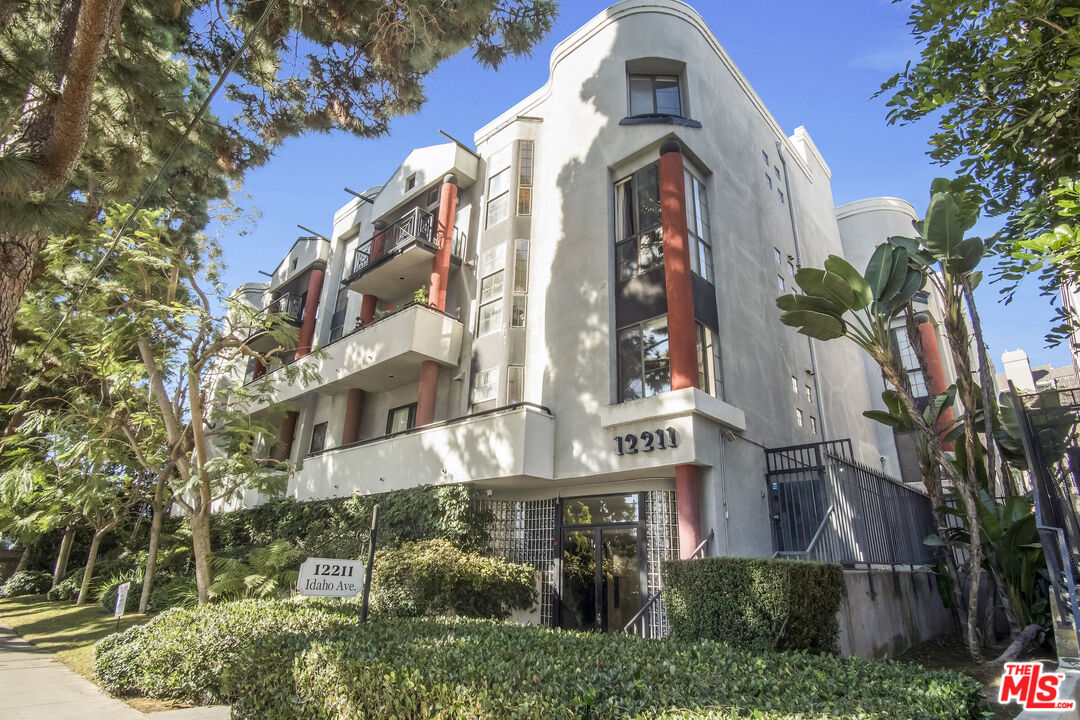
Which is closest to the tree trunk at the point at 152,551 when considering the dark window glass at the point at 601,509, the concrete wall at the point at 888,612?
the dark window glass at the point at 601,509

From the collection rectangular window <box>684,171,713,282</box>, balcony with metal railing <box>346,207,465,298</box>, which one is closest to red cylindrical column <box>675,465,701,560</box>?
rectangular window <box>684,171,713,282</box>

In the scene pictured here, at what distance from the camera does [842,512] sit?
35.6 feet

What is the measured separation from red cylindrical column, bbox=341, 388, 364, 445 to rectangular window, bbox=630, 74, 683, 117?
42.9 feet

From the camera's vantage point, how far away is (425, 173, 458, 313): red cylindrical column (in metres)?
17.9

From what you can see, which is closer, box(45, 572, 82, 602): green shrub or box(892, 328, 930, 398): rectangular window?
box(892, 328, 930, 398): rectangular window

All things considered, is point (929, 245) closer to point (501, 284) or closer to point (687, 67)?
point (687, 67)

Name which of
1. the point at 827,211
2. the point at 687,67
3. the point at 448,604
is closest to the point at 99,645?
the point at 448,604

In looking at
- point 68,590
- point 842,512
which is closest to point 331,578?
point 842,512

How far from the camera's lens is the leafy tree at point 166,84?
5.73m

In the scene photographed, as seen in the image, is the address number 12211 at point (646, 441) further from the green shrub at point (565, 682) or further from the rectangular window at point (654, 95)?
the rectangular window at point (654, 95)

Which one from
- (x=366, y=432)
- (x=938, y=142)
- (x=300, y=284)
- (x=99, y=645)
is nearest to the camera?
(x=938, y=142)

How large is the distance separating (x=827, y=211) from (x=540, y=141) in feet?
47.5

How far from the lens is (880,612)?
1005 cm

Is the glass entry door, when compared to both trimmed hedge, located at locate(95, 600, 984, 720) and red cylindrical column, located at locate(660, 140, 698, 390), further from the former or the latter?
trimmed hedge, located at locate(95, 600, 984, 720)
